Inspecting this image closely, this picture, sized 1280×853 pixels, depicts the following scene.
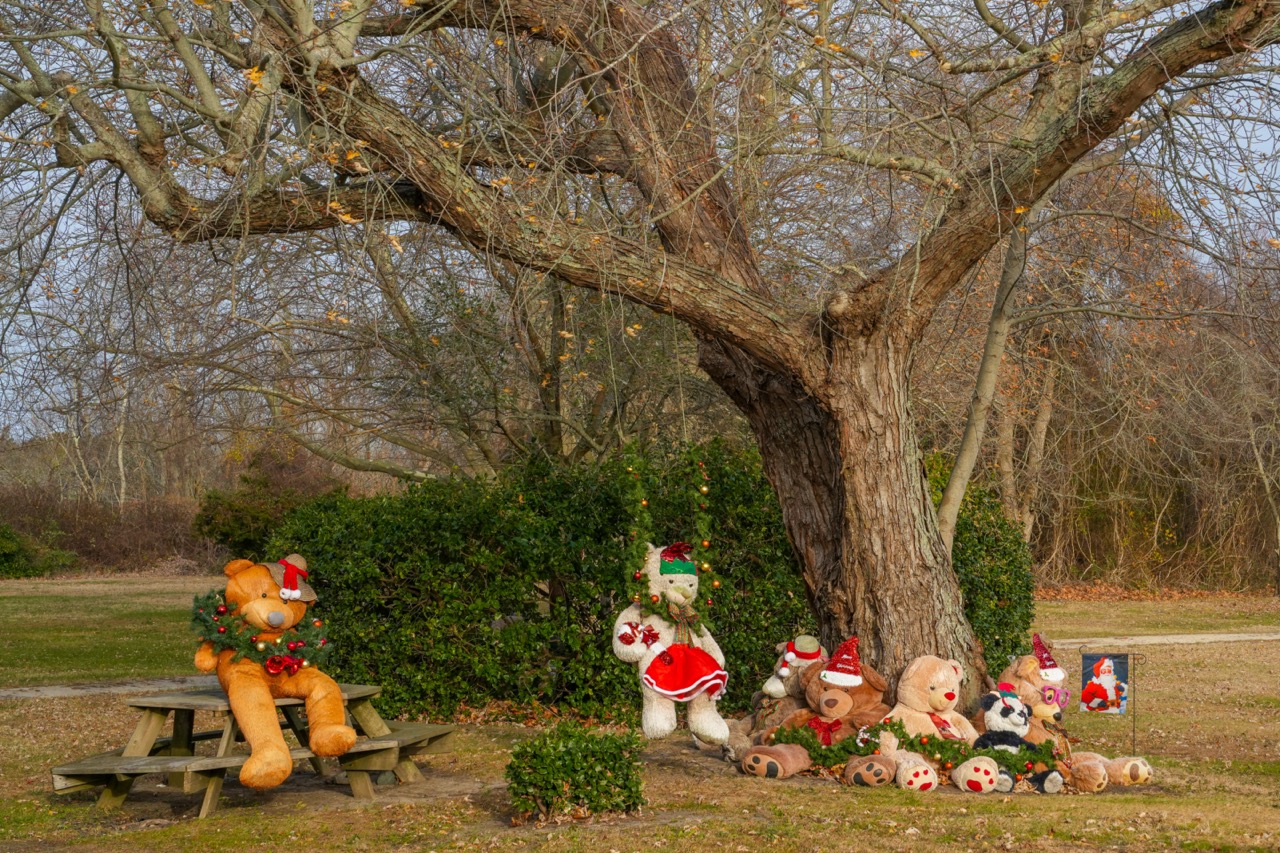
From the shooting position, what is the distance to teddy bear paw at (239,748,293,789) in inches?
245

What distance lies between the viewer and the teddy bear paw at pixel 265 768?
6.22m

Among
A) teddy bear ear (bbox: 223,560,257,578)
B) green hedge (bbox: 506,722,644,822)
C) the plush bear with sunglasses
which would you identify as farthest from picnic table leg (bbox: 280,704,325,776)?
the plush bear with sunglasses

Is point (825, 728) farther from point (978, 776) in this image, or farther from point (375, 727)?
point (375, 727)

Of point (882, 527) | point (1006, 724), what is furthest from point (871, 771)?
point (882, 527)

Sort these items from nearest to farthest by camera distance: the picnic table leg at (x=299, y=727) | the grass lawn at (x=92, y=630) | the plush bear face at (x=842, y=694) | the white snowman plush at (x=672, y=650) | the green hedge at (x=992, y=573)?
1. the white snowman plush at (x=672, y=650)
2. the plush bear face at (x=842, y=694)
3. the picnic table leg at (x=299, y=727)
4. the green hedge at (x=992, y=573)
5. the grass lawn at (x=92, y=630)

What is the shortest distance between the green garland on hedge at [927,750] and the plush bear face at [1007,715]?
0.17m

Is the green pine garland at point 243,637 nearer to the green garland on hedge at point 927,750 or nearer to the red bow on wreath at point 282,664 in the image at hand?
→ the red bow on wreath at point 282,664

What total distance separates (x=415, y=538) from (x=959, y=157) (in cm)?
507

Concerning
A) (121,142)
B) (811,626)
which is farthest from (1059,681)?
(121,142)

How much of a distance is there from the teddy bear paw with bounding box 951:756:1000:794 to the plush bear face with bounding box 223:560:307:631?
3.92 metres

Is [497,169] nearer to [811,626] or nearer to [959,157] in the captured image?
[959,157]

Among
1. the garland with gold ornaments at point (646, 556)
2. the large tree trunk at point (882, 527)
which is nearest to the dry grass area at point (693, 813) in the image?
the garland with gold ornaments at point (646, 556)

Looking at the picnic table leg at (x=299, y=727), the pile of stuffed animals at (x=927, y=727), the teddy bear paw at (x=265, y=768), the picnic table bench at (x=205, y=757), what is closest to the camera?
the teddy bear paw at (x=265, y=768)

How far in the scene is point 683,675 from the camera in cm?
707
